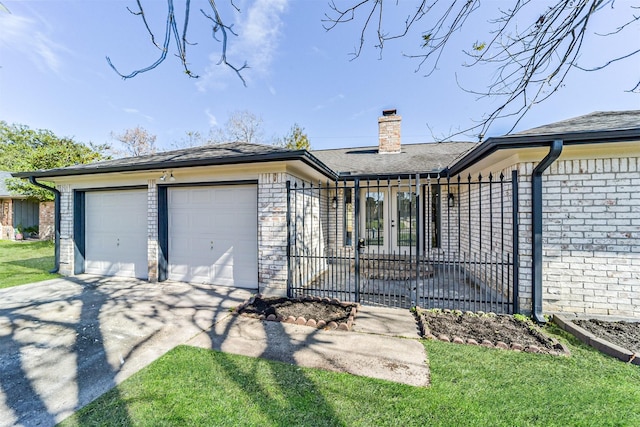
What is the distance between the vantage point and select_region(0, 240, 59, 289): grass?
22.0 ft

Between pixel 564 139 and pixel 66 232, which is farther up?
pixel 564 139

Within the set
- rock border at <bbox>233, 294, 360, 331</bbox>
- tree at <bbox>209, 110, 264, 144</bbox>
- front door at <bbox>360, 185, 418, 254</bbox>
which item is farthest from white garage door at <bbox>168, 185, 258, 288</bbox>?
tree at <bbox>209, 110, 264, 144</bbox>

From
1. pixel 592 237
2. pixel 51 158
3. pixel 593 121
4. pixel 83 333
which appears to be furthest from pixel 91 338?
pixel 51 158

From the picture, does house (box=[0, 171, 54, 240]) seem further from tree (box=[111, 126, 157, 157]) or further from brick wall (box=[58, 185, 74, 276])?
brick wall (box=[58, 185, 74, 276])

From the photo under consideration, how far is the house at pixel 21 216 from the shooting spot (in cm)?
1559

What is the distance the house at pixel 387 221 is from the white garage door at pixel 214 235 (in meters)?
0.03

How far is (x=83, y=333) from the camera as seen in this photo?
3.67 m

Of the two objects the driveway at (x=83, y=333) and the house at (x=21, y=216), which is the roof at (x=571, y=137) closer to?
the driveway at (x=83, y=333)

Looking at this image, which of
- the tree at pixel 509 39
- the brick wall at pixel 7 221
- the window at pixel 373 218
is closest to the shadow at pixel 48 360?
the tree at pixel 509 39

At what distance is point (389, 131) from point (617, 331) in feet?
28.6

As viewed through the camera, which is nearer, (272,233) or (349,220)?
(272,233)

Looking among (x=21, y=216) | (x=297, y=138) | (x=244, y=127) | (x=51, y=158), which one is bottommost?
(x=21, y=216)

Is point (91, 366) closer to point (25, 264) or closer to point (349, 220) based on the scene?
point (349, 220)

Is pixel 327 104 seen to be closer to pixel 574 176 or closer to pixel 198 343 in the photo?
pixel 574 176
